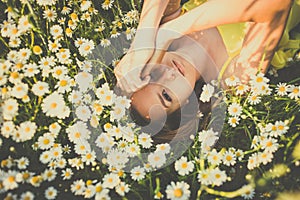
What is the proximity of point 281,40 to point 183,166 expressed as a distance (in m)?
0.50

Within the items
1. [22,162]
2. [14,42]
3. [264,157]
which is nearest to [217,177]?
[264,157]

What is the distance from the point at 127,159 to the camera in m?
1.22

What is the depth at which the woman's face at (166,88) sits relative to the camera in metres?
1.32

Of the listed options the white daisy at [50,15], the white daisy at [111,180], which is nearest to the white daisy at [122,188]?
the white daisy at [111,180]

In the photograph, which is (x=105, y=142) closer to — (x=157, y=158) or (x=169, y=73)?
(x=157, y=158)

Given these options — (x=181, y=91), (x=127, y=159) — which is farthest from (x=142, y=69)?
(x=127, y=159)

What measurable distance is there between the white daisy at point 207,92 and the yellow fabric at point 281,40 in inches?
4.6

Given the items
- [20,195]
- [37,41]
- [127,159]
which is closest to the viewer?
[20,195]

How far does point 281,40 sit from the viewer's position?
55.9 inches

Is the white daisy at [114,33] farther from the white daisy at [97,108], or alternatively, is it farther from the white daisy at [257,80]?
the white daisy at [257,80]

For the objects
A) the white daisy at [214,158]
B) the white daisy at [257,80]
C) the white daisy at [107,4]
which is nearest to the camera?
the white daisy at [214,158]

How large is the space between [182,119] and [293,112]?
1.06ft

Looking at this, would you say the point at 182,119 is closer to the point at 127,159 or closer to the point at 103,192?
the point at 127,159

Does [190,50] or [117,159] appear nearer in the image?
[117,159]
